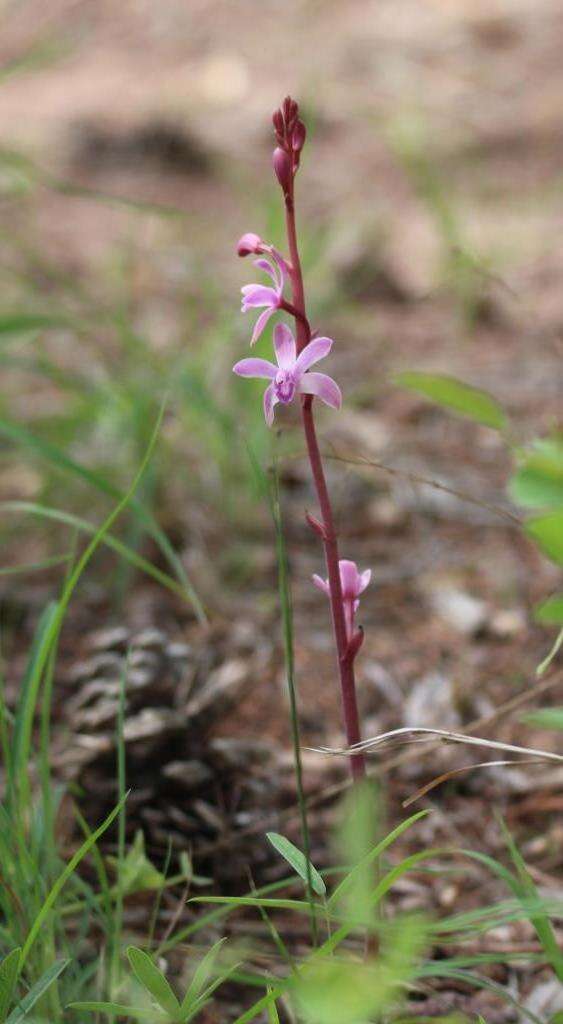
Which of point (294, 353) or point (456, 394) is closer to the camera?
point (294, 353)

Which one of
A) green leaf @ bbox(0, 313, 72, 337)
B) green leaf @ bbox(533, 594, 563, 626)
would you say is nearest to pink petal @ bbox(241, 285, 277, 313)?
green leaf @ bbox(533, 594, 563, 626)

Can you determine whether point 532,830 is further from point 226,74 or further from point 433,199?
point 226,74

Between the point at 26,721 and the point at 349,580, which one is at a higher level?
the point at 349,580

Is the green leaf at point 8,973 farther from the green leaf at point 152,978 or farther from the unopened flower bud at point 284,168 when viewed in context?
the unopened flower bud at point 284,168

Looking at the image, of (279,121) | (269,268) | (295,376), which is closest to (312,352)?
(295,376)

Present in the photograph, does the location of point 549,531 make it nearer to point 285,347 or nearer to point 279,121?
point 285,347

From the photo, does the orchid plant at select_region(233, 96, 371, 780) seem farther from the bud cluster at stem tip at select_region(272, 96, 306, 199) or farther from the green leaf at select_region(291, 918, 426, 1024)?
the green leaf at select_region(291, 918, 426, 1024)

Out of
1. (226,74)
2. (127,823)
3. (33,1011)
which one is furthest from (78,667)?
(226,74)
